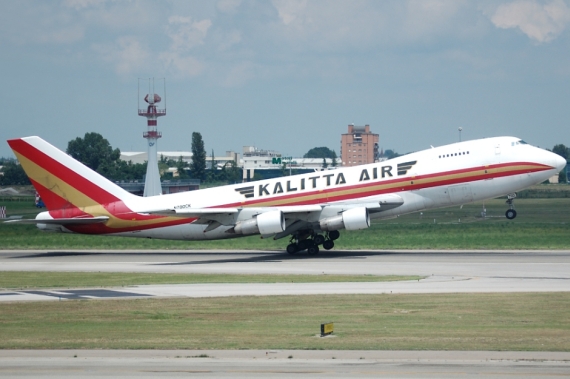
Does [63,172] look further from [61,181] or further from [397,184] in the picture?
[397,184]

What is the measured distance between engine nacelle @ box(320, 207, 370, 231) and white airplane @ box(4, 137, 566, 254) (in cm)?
6

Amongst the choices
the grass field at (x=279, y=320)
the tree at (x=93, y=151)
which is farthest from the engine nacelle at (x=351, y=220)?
the tree at (x=93, y=151)

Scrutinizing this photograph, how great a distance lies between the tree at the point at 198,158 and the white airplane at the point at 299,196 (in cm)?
10183

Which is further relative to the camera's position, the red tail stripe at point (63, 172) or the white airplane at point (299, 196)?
the red tail stripe at point (63, 172)

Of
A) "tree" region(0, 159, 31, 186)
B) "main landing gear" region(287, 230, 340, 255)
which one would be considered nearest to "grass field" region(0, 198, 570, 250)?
"main landing gear" region(287, 230, 340, 255)

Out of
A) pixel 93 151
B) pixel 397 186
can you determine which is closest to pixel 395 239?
pixel 397 186

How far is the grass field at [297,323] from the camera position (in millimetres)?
18703

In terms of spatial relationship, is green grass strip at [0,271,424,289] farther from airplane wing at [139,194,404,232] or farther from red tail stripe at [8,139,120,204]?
red tail stripe at [8,139,120,204]

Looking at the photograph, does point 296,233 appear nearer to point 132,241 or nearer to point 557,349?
point 132,241

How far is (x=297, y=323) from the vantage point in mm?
22062

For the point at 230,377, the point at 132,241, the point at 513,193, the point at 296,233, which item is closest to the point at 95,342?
the point at 230,377

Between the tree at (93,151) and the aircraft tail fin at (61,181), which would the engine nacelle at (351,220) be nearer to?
the aircraft tail fin at (61,181)

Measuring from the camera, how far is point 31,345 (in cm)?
1872

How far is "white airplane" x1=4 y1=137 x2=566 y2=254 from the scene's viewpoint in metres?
45.1
